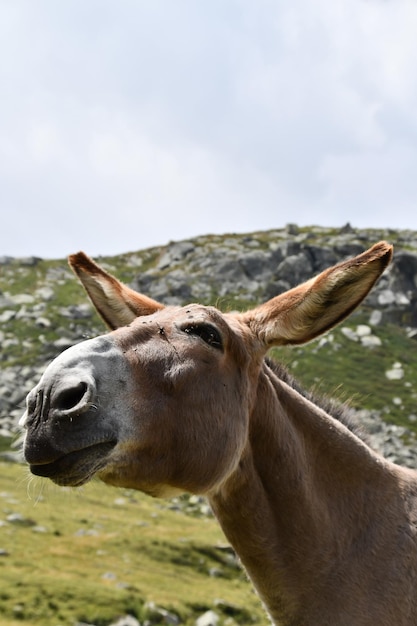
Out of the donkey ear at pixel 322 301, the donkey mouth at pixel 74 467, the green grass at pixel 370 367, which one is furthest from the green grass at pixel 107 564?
the green grass at pixel 370 367

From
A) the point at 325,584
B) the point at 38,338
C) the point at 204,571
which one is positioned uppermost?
the point at 38,338

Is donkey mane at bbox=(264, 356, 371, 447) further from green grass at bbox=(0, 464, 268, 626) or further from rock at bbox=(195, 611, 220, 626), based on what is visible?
rock at bbox=(195, 611, 220, 626)

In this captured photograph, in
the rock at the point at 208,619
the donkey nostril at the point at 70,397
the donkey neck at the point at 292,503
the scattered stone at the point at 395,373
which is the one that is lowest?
the rock at the point at 208,619

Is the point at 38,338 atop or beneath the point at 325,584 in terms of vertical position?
atop

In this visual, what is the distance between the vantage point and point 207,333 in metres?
6.05

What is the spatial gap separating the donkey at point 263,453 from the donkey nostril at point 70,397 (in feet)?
0.05

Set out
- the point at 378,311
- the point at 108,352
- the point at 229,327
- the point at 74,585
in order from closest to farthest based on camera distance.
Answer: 1. the point at 108,352
2. the point at 229,327
3. the point at 74,585
4. the point at 378,311

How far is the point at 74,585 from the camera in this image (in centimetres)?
2389

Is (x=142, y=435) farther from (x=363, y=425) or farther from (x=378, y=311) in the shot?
(x=378, y=311)

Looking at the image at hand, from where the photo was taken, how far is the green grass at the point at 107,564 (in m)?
22.4

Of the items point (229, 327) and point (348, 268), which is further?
point (229, 327)

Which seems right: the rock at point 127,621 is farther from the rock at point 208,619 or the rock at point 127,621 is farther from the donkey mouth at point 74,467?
the donkey mouth at point 74,467

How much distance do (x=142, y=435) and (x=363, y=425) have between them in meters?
2.99

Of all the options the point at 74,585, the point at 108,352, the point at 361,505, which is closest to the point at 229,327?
the point at 108,352
